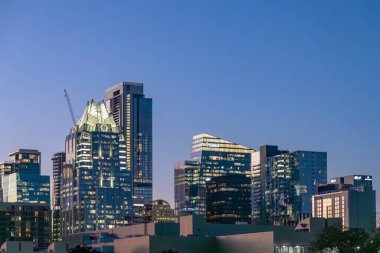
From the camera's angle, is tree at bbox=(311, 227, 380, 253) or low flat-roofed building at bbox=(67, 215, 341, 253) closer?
tree at bbox=(311, 227, 380, 253)

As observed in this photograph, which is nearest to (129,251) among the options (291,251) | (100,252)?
(100,252)

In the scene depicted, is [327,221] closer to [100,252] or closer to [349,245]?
[349,245]

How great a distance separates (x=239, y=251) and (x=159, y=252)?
12498 millimetres

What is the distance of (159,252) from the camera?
521 feet

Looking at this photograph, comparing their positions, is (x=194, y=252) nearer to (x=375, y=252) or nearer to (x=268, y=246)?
(x=268, y=246)

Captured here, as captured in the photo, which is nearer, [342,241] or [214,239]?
[342,241]

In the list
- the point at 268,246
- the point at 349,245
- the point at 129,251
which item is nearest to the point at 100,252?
the point at 129,251

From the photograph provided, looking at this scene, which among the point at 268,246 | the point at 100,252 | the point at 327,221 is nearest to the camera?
the point at 268,246

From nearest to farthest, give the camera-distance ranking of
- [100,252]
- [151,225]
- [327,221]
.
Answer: [327,221] < [100,252] < [151,225]

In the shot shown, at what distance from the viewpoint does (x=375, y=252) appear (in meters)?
133

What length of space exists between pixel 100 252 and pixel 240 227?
30.4 metres

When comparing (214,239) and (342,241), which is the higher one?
(342,241)

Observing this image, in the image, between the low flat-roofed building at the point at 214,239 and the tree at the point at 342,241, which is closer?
the tree at the point at 342,241

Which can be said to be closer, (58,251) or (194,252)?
(194,252)
